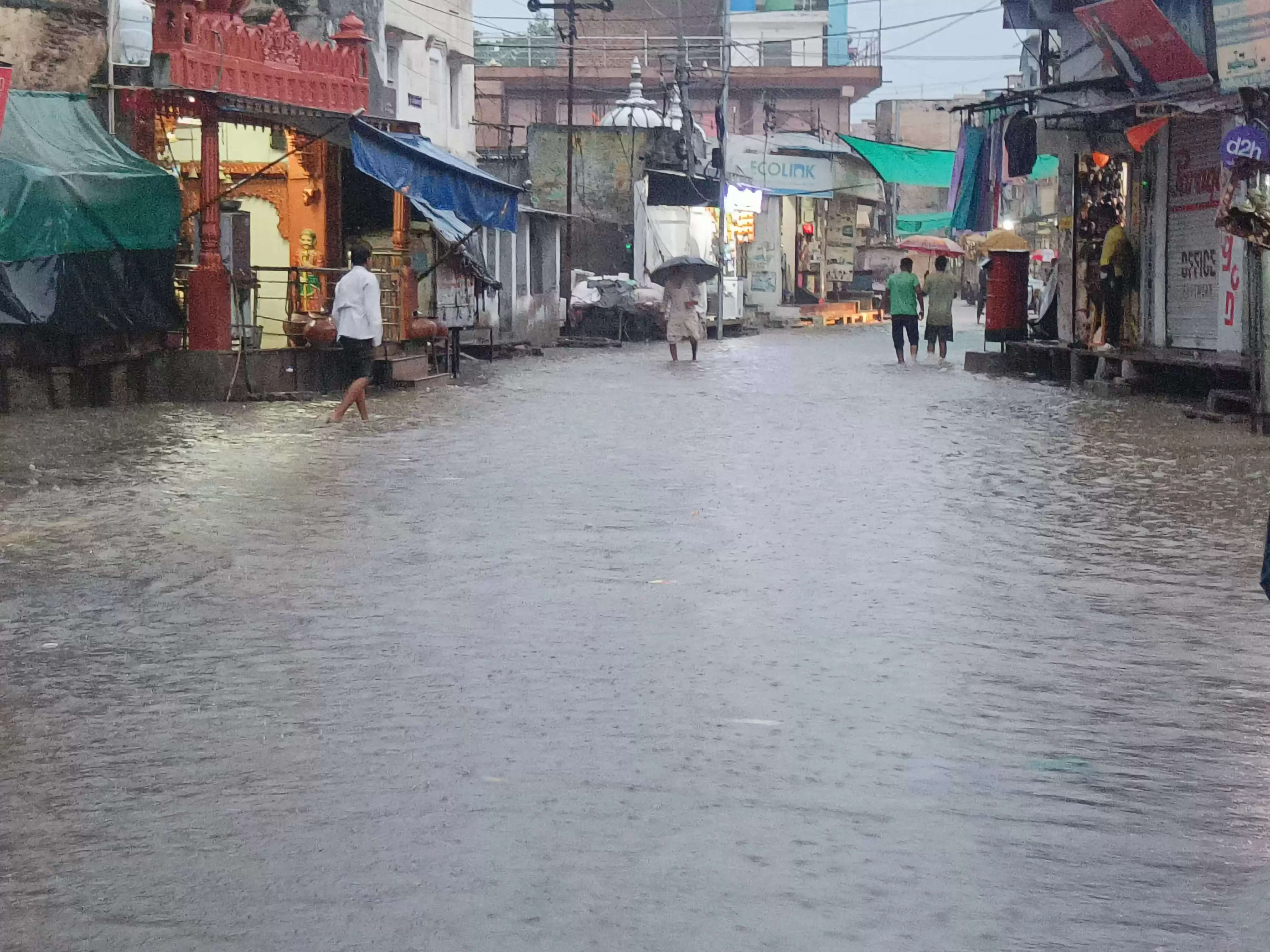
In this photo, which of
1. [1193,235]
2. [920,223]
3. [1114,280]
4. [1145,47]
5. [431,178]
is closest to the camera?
[1145,47]

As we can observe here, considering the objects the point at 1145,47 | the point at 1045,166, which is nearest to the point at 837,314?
the point at 1045,166

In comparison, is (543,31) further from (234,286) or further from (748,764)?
(748,764)

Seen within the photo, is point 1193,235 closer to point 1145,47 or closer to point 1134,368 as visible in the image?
point 1134,368

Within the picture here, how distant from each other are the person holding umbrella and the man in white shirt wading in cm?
1274

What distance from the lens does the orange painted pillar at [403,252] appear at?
83.0 ft

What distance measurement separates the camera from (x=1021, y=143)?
2508cm

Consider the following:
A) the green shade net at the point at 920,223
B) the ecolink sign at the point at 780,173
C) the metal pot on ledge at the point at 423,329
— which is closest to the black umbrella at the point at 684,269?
the metal pot on ledge at the point at 423,329

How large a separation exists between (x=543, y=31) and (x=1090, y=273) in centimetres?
7017

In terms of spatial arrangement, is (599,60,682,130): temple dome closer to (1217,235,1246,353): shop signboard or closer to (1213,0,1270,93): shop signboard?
(1217,235,1246,353): shop signboard

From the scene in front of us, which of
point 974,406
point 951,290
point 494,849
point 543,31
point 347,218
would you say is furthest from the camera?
point 543,31

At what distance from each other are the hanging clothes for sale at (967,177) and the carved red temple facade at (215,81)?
30.8ft

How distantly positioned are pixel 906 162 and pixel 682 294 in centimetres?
707

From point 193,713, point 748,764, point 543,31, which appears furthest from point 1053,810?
point 543,31

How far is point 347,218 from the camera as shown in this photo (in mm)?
26359
